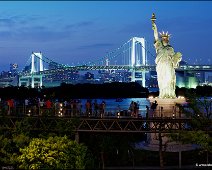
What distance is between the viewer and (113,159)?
78.2 feet

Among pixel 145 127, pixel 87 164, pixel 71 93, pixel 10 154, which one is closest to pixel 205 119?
pixel 145 127

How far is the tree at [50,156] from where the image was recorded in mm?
18120

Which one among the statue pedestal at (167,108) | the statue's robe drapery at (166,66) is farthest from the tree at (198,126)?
the statue's robe drapery at (166,66)

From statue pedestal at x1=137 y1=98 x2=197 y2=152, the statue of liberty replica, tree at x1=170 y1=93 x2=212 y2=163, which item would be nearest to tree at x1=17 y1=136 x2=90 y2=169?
tree at x1=170 y1=93 x2=212 y2=163

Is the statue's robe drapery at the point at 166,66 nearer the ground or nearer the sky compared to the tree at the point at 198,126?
nearer the sky

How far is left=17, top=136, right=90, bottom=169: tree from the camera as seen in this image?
59.4 feet

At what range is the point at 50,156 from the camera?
60.2ft

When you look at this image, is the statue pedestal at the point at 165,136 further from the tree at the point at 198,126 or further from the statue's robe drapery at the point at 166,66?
the tree at the point at 198,126

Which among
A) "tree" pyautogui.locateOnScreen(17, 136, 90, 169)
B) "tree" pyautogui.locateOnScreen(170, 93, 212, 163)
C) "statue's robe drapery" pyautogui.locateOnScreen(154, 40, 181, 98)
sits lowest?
"tree" pyautogui.locateOnScreen(17, 136, 90, 169)

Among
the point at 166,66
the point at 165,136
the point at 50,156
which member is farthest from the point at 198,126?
the point at 50,156

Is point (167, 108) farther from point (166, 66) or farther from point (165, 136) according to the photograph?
point (166, 66)

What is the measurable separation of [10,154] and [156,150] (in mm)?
8155

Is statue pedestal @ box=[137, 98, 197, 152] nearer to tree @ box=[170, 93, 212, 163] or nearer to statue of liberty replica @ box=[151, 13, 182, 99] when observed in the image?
statue of liberty replica @ box=[151, 13, 182, 99]

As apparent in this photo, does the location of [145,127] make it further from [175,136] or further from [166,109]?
[175,136]
